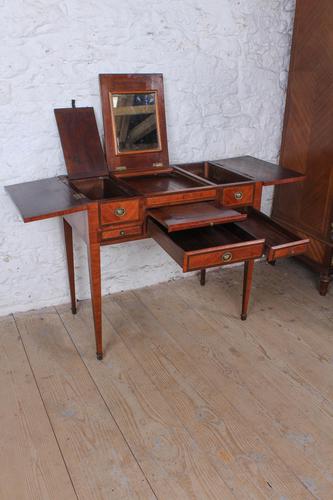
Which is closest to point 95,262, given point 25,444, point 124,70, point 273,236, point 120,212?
point 120,212

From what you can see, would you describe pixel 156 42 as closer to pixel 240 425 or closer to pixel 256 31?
pixel 256 31

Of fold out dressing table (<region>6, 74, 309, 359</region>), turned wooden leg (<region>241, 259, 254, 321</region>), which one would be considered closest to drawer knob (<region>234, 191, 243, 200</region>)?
fold out dressing table (<region>6, 74, 309, 359</region>)

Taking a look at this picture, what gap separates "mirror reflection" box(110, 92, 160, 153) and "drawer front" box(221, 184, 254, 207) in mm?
501

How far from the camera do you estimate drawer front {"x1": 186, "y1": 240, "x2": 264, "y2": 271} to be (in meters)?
1.89

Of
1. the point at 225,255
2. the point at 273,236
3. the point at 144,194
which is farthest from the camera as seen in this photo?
the point at 273,236

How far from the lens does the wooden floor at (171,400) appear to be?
1.61 metres

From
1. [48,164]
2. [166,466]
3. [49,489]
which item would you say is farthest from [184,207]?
[49,489]

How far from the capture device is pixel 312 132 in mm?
2723

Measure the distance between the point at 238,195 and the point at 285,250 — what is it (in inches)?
15.0

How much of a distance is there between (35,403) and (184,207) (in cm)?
106

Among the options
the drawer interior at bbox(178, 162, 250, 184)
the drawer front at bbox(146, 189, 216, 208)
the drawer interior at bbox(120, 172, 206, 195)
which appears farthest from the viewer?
the drawer interior at bbox(178, 162, 250, 184)

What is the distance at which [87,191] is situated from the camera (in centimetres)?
228

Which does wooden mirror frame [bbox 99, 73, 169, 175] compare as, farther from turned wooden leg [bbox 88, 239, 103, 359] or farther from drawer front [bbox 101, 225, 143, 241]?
turned wooden leg [bbox 88, 239, 103, 359]

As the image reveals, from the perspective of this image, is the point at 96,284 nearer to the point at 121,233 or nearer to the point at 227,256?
the point at 121,233
